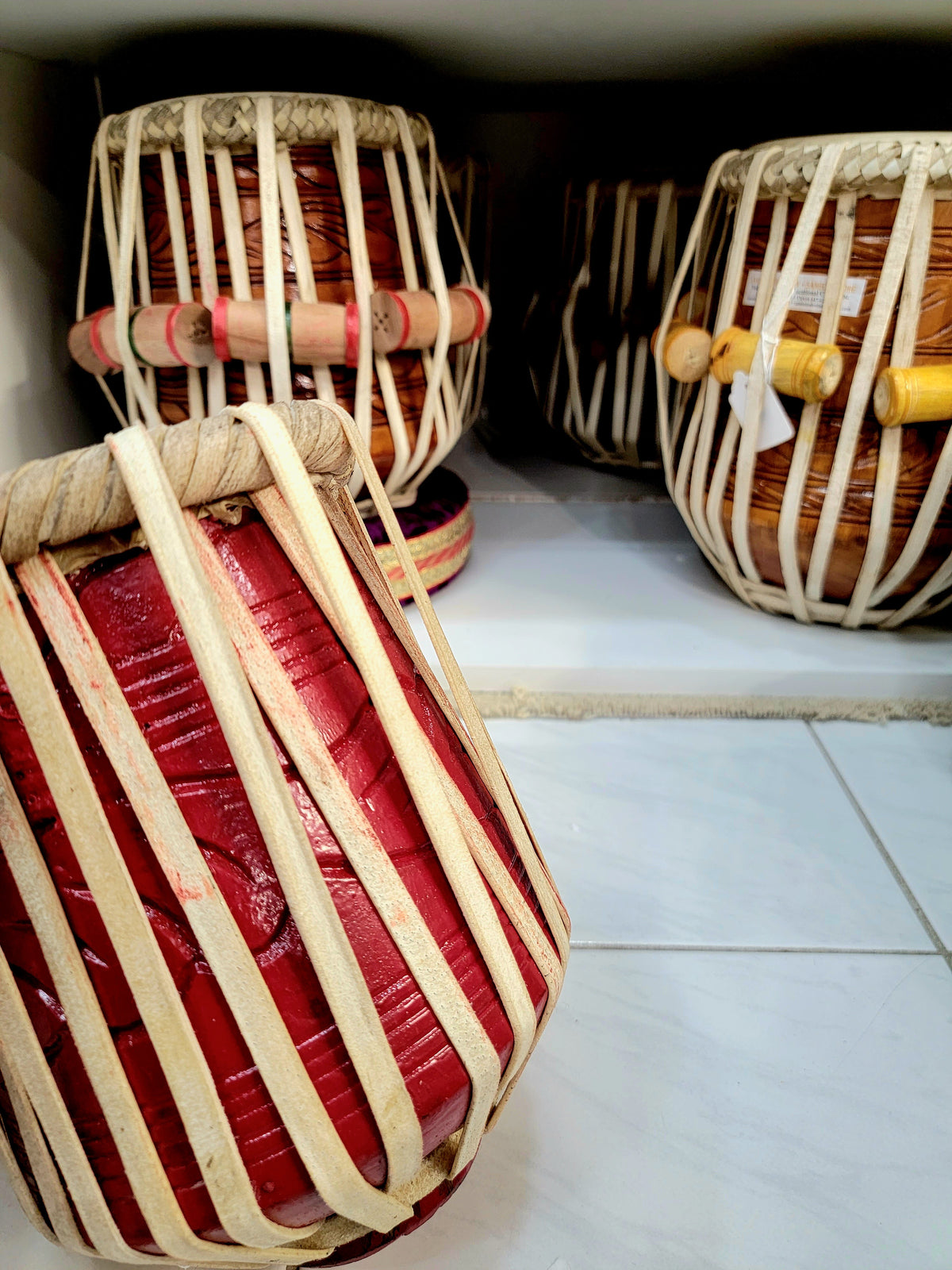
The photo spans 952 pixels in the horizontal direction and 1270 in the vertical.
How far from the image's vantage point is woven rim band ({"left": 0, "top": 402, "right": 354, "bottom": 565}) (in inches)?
14.8

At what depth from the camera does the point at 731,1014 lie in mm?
722

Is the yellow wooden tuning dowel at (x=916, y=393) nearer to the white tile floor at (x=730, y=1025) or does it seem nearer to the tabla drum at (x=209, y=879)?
the white tile floor at (x=730, y=1025)

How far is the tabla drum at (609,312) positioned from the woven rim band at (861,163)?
1.59 feet

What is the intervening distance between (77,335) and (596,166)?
45.1 inches

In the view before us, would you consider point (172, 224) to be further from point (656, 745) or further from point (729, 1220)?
point (729, 1220)

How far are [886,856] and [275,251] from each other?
89 centimetres

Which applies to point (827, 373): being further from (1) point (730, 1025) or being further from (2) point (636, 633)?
(1) point (730, 1025)

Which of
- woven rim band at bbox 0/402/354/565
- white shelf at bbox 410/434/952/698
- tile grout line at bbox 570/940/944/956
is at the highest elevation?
woven rim band at bbox 0/402/354/565

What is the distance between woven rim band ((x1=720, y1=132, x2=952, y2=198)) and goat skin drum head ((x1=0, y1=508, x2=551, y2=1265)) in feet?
2.68

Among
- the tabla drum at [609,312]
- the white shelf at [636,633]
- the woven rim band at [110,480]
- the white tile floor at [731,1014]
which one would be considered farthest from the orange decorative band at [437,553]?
the woven rim band at [110,480]

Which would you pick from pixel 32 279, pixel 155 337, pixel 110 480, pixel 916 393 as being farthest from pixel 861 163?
pixel 32 279

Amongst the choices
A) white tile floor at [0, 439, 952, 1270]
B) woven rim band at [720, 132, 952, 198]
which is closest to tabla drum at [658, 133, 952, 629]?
woven rim band at [720, 132, 952, 198]

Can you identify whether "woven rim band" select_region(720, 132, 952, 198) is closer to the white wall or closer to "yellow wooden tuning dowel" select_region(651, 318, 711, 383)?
"yellow wooden tuning dowel" select_region(651, 318, 711, 383)

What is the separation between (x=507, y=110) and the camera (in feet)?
5.98
